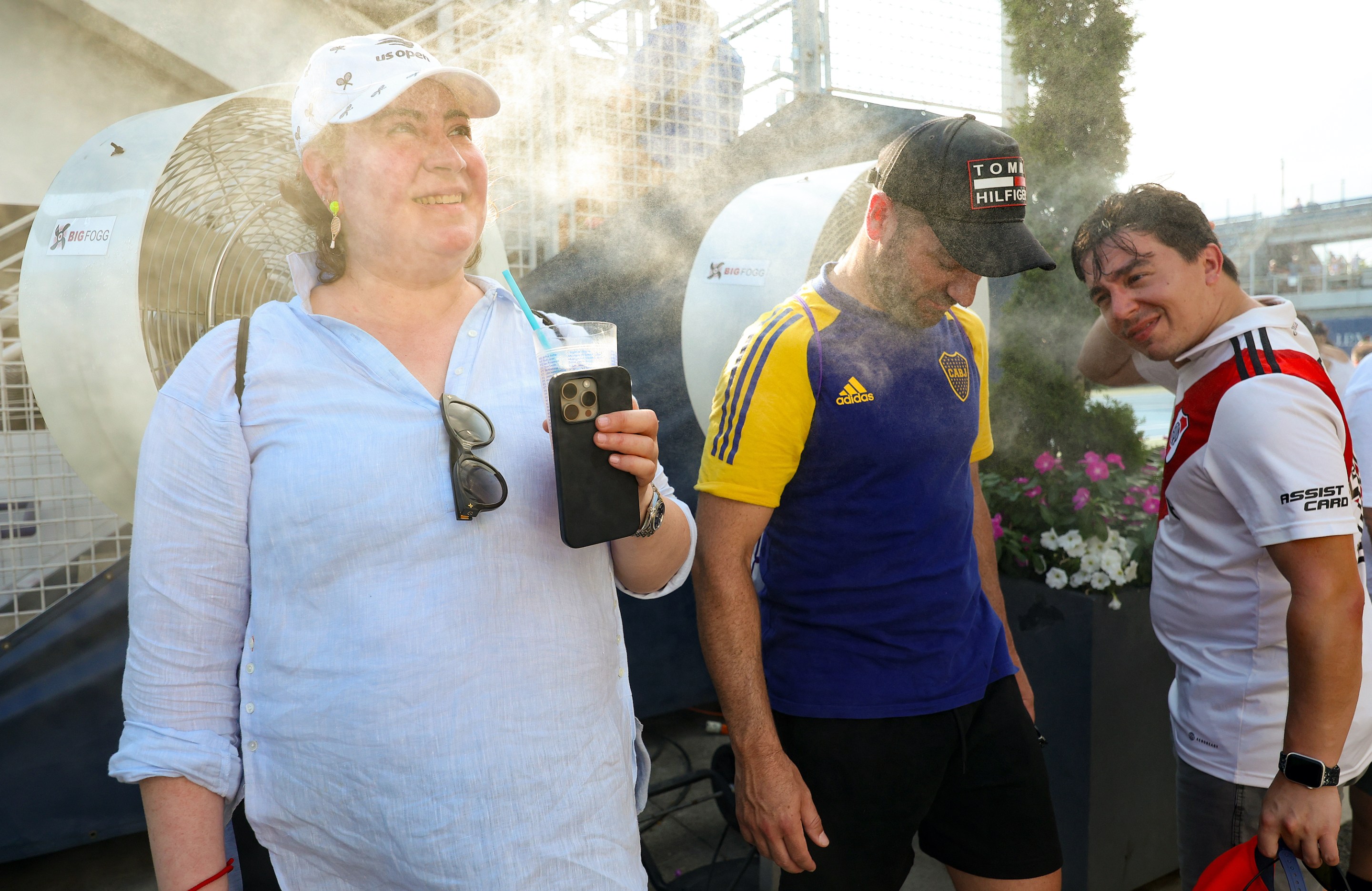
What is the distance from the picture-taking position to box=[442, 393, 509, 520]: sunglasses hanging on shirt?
46.1 inches

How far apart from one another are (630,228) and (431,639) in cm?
327

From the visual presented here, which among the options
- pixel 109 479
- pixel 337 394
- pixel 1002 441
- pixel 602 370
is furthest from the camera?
pixel 1002 441

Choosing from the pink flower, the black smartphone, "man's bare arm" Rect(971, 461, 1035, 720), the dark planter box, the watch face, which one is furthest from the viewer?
the pink flower

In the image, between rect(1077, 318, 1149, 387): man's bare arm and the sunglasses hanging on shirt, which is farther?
rect(1077, 318, 1149, 387): man's bare arm

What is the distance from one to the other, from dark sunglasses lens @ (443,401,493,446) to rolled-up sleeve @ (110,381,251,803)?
301 mm

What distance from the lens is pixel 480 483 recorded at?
118cm

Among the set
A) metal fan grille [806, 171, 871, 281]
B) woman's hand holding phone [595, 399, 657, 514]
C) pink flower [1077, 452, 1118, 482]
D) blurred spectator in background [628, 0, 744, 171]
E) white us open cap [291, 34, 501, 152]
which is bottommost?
pink flower [1077, 452, 1118, 482]

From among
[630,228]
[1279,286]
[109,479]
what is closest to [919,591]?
[109,479]

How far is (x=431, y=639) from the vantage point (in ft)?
3.88

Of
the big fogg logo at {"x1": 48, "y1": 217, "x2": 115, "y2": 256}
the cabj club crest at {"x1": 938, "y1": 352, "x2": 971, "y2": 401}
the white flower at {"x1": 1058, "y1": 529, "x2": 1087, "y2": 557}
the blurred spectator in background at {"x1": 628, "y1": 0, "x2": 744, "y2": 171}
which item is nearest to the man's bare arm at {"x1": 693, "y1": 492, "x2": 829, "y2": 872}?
the cabj club crest at {"x1": 938, "y1": 352, "x2": 971, "y2": 401}

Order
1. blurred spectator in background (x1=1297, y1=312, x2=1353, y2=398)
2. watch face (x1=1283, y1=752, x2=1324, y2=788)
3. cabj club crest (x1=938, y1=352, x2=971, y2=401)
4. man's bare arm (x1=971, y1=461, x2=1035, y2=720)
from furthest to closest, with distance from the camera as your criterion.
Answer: blurred spectator in background (x1=1297, y1=312, x2=1353, y2=398), man's bare arm (x1=971, y1=461, x2=1035, y2=720), cabj club crest (x1=938, y1=352, x2=971, y2=401), watch face (x1=1283, y1=752, x2=1324, y2=788)

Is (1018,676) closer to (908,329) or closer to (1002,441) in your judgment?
(908,329)

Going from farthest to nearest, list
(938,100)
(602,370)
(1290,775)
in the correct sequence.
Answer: (938,100) → (1290,775) → (602,370)

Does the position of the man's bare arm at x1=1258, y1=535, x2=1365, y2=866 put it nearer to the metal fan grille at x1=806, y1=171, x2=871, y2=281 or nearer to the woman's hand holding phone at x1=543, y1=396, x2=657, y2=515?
the woman's hand holding phone at x1=543, y1=396, x2=657, y2=515
